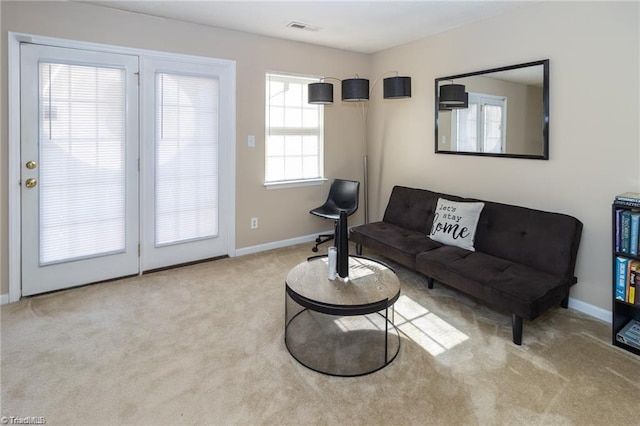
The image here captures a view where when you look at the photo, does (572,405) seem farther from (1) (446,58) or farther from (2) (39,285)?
(2) (39,285)

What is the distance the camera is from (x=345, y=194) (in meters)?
4.46

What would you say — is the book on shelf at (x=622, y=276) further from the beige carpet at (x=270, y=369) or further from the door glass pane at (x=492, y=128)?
the door glass pane at (x=492, y=128)

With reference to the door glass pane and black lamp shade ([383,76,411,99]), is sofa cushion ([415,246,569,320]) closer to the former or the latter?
the door glass pane

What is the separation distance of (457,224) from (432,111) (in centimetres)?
139

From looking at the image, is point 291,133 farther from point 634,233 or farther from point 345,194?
point 634,233

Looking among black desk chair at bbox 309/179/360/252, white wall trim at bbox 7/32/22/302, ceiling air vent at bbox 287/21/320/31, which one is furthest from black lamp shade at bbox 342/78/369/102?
white wall trim at bbox 7/32/22/302

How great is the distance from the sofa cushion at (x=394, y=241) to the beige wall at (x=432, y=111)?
0.72 m

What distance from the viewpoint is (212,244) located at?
397 centimetres

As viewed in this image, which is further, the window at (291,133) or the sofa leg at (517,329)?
the window at (291,133)

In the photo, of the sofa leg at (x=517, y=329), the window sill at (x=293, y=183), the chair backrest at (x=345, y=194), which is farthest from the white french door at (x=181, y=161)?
the sofa leg at (x=517, y=329)

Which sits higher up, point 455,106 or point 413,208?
point 455,106

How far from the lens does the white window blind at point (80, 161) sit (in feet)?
9.80

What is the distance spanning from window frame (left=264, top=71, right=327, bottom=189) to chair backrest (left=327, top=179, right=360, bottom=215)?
0.20m

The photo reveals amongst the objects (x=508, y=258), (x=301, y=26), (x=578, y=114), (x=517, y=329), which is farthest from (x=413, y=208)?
(x=301, y=26)
